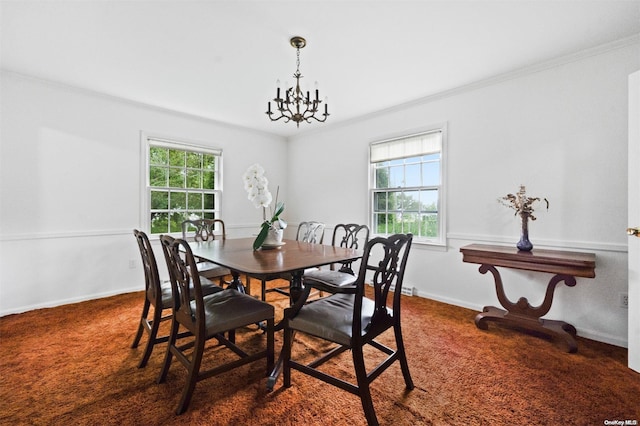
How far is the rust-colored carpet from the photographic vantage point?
60.1 inches

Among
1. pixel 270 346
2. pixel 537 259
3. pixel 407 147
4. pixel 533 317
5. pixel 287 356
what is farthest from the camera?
pixel 407 147

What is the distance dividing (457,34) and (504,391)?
2.55 m

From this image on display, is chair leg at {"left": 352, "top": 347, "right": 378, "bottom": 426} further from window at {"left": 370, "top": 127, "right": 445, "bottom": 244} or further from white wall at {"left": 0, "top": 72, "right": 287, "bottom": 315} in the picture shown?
white wall at {"left": 0, "top": 72, "right": 287, "bottom": 315}

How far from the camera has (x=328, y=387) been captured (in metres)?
1.77

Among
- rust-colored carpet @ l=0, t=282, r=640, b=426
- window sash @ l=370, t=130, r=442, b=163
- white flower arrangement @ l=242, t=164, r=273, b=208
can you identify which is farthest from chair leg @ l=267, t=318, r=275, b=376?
window sash @ l=370, t=130, r=442, b=163

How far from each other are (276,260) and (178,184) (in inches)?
116

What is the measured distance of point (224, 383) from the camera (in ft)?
5.93

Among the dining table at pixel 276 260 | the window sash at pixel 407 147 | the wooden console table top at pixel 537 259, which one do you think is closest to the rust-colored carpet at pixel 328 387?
the dining table at pixel 276 260

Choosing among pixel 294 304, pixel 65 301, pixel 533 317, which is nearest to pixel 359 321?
pixel 294 304

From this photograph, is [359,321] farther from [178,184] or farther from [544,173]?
[178,184]

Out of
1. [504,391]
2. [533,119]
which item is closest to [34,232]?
[504,391]

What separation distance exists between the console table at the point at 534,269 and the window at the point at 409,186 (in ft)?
2.71

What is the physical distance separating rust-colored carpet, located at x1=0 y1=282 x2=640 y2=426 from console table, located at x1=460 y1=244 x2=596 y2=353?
12 centimetres

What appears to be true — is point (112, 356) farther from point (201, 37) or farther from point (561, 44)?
point (561, 44)
